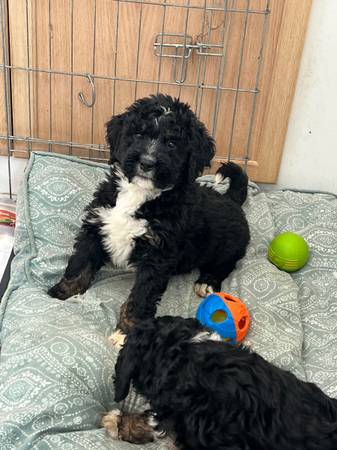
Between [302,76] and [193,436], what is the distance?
2735mm

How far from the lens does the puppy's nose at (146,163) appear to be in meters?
2.31

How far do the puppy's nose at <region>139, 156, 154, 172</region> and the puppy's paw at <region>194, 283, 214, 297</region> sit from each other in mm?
835

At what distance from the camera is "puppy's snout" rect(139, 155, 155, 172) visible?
231 cm

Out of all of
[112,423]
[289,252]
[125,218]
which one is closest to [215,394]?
[112,423]

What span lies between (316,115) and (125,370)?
2.65 metres

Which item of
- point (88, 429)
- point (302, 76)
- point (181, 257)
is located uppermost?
point (302, 76)

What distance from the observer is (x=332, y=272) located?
3.13m

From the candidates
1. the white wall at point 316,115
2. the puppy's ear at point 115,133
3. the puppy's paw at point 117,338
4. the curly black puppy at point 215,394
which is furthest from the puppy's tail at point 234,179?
the curly black puppy at point 215,394

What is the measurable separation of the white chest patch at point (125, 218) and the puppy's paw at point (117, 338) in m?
0.38

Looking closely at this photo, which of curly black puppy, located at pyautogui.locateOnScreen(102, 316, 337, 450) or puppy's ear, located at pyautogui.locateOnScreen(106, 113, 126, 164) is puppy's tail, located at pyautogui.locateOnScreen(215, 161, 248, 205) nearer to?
puppy's ear, located at pyautogui.locateOnScreen(106, 113, 126, 164)

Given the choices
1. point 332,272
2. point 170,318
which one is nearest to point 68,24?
point 332,272

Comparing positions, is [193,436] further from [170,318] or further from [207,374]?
[170,318]

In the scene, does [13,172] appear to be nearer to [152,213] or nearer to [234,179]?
[234,179]

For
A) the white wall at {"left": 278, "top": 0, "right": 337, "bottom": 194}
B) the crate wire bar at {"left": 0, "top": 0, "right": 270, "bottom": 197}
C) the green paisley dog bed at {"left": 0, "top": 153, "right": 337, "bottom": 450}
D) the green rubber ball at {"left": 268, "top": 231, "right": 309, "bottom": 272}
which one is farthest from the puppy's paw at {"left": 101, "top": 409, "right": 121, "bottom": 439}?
the white wall at {"left": 278, "top": 0, "right": 337, "bottom": 194}
